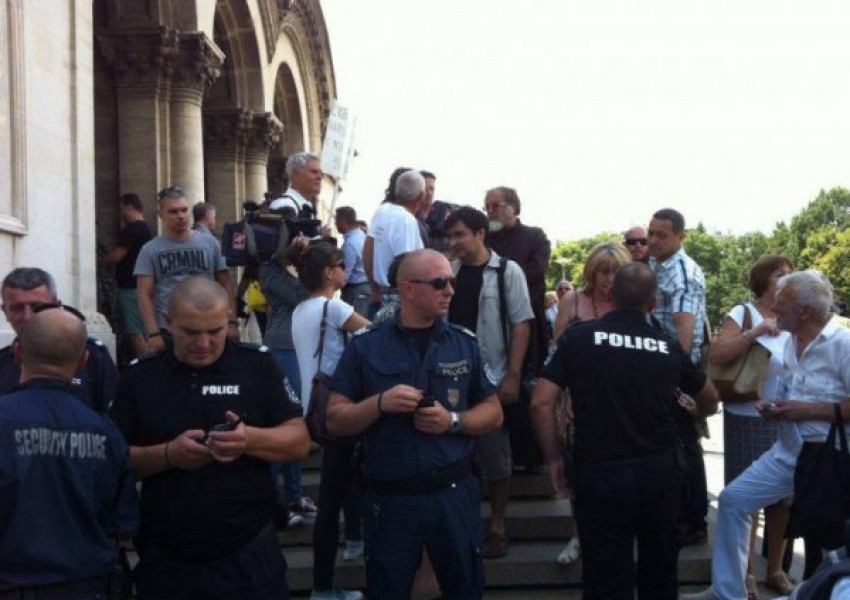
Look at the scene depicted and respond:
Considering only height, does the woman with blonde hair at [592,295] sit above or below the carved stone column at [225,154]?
below

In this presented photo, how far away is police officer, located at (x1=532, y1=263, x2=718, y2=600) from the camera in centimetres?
497

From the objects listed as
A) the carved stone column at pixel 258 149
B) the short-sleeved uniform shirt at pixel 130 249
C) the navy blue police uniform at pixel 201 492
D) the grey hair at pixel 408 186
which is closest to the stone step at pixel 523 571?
the navy blue police uniform at pixel 201 492

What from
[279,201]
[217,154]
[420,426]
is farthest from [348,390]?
[217,154]

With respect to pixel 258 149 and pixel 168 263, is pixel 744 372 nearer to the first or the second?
pixel 168 263

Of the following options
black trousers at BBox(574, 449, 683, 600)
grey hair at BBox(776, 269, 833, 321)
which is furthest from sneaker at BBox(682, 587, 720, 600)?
grey hair at BBox(776, 269, 833, 321)

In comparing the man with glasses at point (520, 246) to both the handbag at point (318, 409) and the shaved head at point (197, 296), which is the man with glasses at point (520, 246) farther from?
the shaved head at point (197, 296)

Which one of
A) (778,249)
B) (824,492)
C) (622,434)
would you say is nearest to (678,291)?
(824,492)

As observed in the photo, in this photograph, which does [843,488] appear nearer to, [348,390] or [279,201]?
[348,390]

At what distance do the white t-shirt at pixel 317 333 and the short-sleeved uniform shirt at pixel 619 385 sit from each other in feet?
5.21

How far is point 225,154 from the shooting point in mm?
17578

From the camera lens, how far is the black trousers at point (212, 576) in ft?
12.6

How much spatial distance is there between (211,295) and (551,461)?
88.0 inches

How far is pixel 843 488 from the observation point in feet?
17.4

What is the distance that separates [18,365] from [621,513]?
307 centimetres
